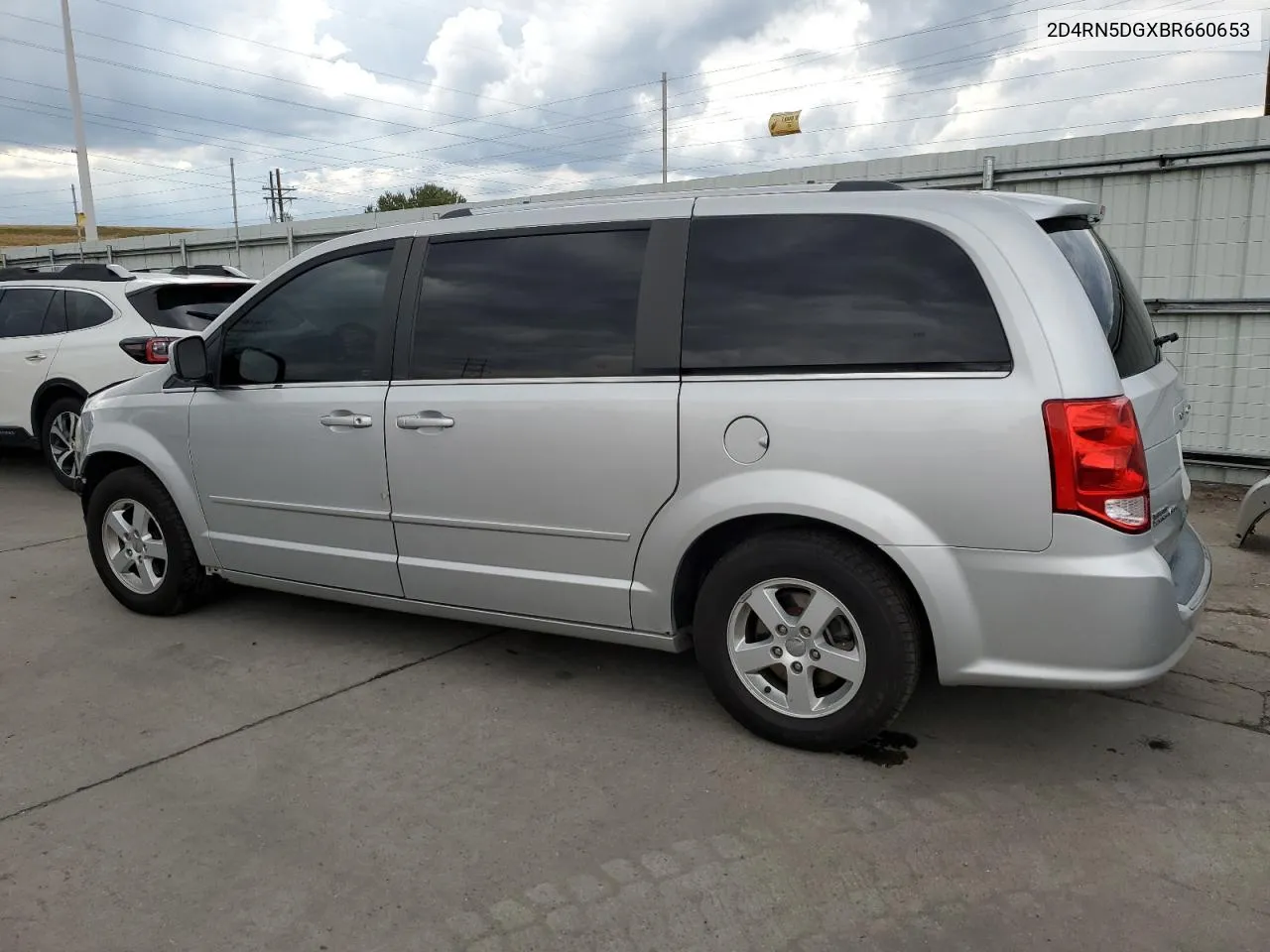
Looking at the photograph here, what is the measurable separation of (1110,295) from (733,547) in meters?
1.46

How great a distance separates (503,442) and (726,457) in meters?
0.86

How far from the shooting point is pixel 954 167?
8.24 metres

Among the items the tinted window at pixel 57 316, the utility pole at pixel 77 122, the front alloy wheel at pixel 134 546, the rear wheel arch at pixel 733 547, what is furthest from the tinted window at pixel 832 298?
the utility pole at pixel 77 122

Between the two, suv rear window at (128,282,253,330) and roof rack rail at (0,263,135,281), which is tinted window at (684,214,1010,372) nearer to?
suv rear window at (128,282,253,330)

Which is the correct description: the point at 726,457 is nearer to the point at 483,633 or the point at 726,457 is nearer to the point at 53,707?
the point at 483,633

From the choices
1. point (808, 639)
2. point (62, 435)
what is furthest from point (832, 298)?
point (62, 435)

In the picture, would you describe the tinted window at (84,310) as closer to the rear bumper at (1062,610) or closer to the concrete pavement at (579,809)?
the concrete pavement at (579,809)

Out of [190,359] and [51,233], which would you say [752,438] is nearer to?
[190,359]

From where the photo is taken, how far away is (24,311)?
8.18 meters

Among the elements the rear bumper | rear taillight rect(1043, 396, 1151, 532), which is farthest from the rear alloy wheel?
rear taillight rect(1043, 396, 1151, 532)

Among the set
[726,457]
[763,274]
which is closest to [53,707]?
→ [726,457]

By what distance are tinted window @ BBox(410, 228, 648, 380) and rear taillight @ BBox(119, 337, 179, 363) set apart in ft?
14.8

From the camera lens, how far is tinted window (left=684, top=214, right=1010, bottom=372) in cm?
296

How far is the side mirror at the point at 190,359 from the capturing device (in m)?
4.32
